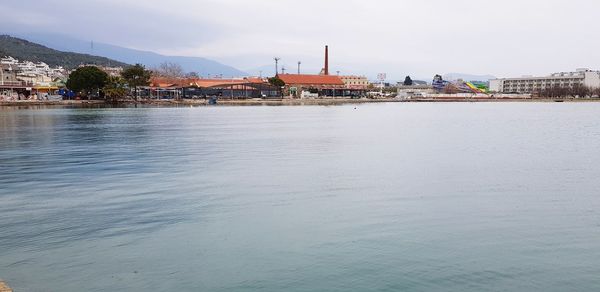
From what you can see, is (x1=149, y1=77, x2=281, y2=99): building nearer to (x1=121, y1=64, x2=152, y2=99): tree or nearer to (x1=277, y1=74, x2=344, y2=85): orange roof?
(x1=121, y1=64, x2=152, y2=99): tree

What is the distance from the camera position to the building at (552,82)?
443 ft

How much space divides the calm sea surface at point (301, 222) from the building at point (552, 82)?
13360cm

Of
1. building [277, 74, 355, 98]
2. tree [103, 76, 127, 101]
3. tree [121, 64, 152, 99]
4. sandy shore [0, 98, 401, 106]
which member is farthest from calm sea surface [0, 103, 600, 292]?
building [277, 74, 355, 98]

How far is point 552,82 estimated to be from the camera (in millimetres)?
141250

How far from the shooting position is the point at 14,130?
28.3m

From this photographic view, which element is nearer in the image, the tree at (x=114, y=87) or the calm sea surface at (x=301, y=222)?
the calm sea surface at (x=301, y=222)

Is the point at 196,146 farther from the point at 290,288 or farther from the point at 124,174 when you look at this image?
the point at 290,288

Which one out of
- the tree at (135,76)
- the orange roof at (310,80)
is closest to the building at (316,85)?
the orange roof at (310,80)

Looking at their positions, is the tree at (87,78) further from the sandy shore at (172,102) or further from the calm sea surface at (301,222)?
the calm sea surface at (301,222)

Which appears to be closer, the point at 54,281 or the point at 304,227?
the point at 54,281

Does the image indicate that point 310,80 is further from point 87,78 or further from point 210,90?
point 87,78

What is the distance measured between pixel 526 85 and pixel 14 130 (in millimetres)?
150428

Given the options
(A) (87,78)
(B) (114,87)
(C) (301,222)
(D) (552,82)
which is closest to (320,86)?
(B) (114,87)

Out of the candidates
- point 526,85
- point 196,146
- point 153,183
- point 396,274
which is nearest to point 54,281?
point 396,274
